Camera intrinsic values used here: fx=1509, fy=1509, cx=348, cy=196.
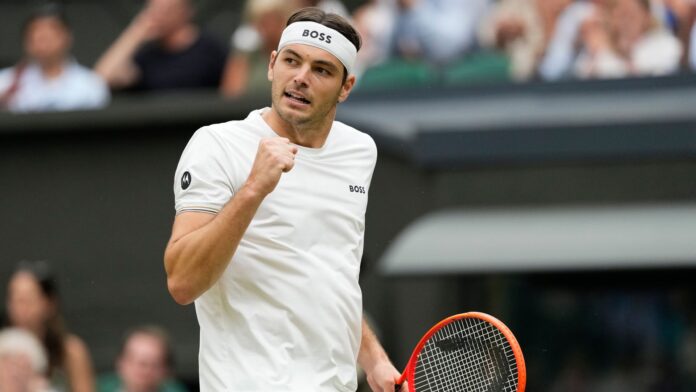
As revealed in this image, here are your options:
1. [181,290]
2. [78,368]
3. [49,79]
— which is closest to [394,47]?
[49,79]

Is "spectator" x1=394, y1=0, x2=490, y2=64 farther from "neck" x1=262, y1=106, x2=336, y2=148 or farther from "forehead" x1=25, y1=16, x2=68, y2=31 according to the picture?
"neck" x1=262, y1=106, x2=336, y2=148

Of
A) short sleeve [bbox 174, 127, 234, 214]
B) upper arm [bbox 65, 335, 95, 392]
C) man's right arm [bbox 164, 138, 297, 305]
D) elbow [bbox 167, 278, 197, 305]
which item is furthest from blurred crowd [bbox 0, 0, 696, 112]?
elbow [bbox 167, 278, 197, 305]

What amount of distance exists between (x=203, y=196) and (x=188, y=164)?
0.12m

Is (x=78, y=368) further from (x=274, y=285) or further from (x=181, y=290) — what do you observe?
(x=181, y=290)

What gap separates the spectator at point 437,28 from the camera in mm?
9648

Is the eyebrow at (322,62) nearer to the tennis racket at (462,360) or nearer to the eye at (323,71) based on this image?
the eye at (323,71)

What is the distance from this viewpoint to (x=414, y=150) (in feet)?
29.9

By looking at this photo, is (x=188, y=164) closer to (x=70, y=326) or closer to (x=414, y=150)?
(x=414, y=150)

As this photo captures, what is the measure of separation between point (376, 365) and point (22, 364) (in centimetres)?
448

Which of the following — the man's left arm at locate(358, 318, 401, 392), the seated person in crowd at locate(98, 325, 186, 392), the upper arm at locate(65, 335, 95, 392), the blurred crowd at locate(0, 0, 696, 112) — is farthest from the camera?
the blurred crowd at locate(0, 0, 696, 112)

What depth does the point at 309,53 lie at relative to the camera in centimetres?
429

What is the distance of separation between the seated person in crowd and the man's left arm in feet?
12.6

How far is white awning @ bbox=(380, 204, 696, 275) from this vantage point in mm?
8547

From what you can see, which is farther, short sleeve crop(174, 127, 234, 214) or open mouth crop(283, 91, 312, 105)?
open mouth crop(283, 91, 312, 105)
